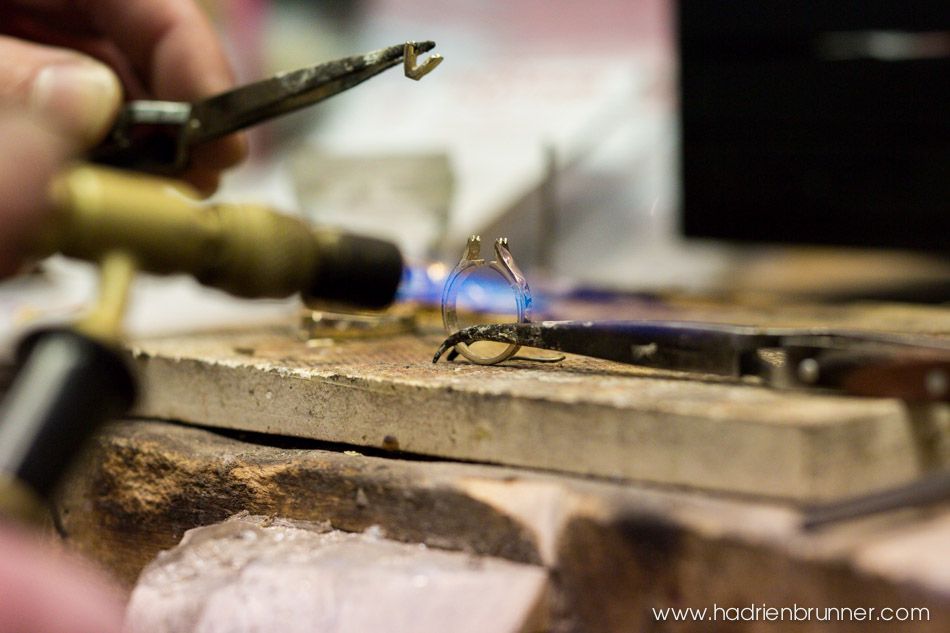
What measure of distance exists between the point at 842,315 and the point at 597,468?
57cm

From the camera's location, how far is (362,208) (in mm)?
1411

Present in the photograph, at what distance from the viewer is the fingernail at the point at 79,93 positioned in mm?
702

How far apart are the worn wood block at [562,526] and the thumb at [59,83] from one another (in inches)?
10.2

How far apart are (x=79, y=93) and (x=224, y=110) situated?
116 mm

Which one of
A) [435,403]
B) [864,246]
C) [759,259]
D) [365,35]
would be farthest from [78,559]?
[365,35]

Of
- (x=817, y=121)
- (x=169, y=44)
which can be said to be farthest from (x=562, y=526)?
(x=817, y=121)

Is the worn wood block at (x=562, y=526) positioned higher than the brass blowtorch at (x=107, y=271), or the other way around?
the brass blowtorch at (x=107, y=271)

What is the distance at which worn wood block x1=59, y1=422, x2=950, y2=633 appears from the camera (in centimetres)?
42

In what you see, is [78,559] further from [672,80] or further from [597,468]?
[672,80]

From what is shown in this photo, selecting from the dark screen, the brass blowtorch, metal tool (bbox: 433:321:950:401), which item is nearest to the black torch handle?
the brass blowtorch

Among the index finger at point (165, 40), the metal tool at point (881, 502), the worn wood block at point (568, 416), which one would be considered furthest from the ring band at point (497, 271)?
the index finger at point (165, 40)

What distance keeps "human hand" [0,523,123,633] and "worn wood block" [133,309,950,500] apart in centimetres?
23

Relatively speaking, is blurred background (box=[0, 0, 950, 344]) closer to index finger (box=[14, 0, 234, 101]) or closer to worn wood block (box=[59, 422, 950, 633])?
index finger (box=[14, 0, 234, 101])

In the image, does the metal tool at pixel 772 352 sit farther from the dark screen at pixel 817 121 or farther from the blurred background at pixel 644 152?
the dark screen at pixel 817 121
